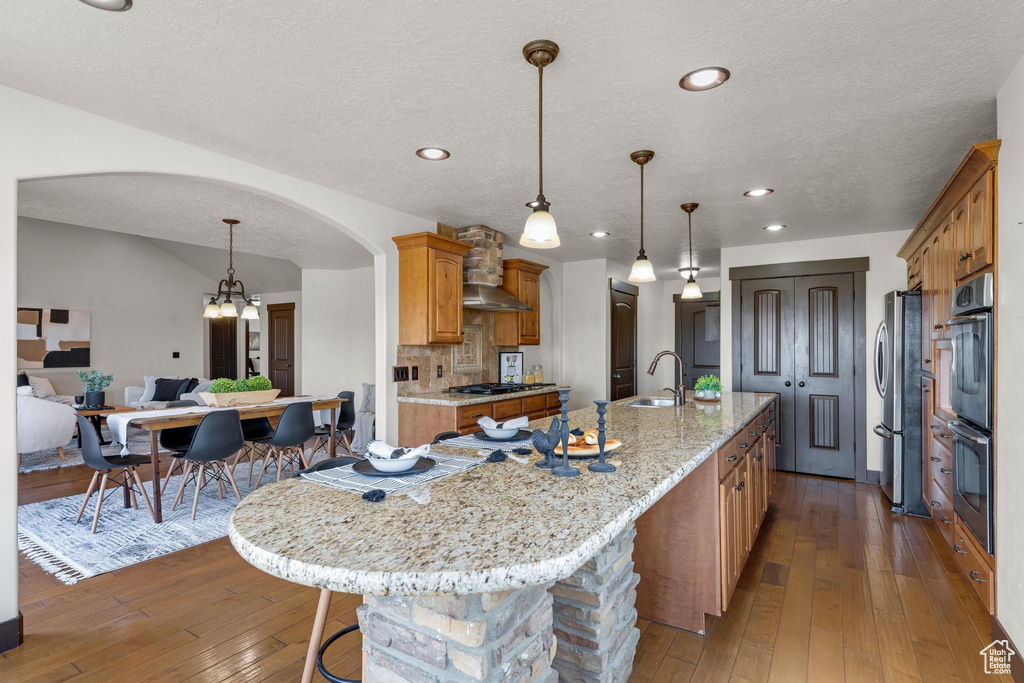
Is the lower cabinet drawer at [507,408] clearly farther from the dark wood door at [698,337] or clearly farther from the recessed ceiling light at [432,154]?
the dark wood door at [698,337]

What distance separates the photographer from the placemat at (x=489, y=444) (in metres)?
2.02

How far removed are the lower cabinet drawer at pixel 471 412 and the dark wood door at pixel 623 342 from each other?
2.57m

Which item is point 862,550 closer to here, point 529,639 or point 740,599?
point 740,599

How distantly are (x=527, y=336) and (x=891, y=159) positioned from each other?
3430mm

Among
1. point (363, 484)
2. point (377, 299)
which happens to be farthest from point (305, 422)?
point (363, 484)

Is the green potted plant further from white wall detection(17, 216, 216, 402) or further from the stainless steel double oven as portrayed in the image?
the stainless steel double oven

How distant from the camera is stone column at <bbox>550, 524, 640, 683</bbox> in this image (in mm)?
1631

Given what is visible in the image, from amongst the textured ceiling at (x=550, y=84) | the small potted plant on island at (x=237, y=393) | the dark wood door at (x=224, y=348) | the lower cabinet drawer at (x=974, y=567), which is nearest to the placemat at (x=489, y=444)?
the textured ceiling at (x=550, y=84)

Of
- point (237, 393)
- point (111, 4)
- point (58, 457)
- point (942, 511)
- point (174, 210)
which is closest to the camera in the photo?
point (111, 4)

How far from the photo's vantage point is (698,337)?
328 inches

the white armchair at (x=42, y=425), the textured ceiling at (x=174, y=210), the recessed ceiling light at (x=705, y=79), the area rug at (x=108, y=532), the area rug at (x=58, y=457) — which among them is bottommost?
the area rug at (x=108, y=532)

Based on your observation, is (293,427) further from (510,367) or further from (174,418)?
(510,367)

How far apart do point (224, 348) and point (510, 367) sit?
7943 mm

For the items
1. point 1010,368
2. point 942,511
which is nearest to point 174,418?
point 1010,368
